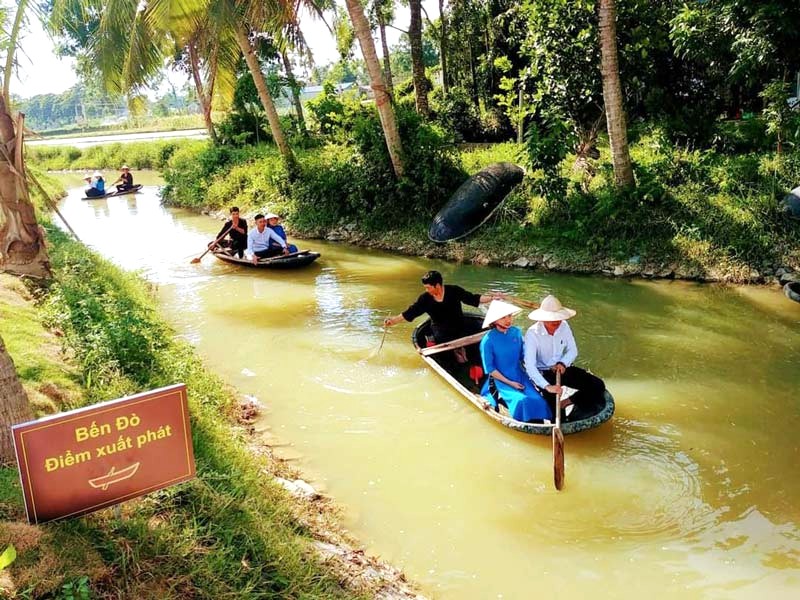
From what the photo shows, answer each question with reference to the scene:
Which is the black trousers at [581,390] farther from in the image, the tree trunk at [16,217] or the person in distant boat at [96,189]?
the person in distant boat at [96,189]

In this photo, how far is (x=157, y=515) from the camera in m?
4.10

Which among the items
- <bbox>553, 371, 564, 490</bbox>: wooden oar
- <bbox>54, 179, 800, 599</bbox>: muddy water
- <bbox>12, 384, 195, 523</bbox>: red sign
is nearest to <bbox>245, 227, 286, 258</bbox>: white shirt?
<bbox>54, 179, 800, 599</bbox>: muddy water

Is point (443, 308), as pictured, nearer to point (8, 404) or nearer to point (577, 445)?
point (577, 445)

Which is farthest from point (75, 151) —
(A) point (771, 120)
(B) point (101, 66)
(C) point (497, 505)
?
(C) point (497, 505)

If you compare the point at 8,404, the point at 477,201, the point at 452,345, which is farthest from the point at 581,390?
the point at 477,201

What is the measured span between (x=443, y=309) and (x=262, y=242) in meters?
6.59

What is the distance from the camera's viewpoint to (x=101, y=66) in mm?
13070

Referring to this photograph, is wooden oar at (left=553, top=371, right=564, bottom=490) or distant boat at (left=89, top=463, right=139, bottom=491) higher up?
distant boat at (left=89, top=463, right=139, bottom=491)

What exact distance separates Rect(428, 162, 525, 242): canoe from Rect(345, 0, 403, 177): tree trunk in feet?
5.80

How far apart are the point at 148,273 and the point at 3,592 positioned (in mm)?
11727

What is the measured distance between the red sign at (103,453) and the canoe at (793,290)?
919 cm

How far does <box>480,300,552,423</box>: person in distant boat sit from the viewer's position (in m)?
6.20

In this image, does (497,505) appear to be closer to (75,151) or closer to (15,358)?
(15,358)

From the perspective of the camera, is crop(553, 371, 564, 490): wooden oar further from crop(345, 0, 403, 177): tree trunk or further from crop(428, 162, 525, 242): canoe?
crop(345, 0, 403, 177): tree trunk
